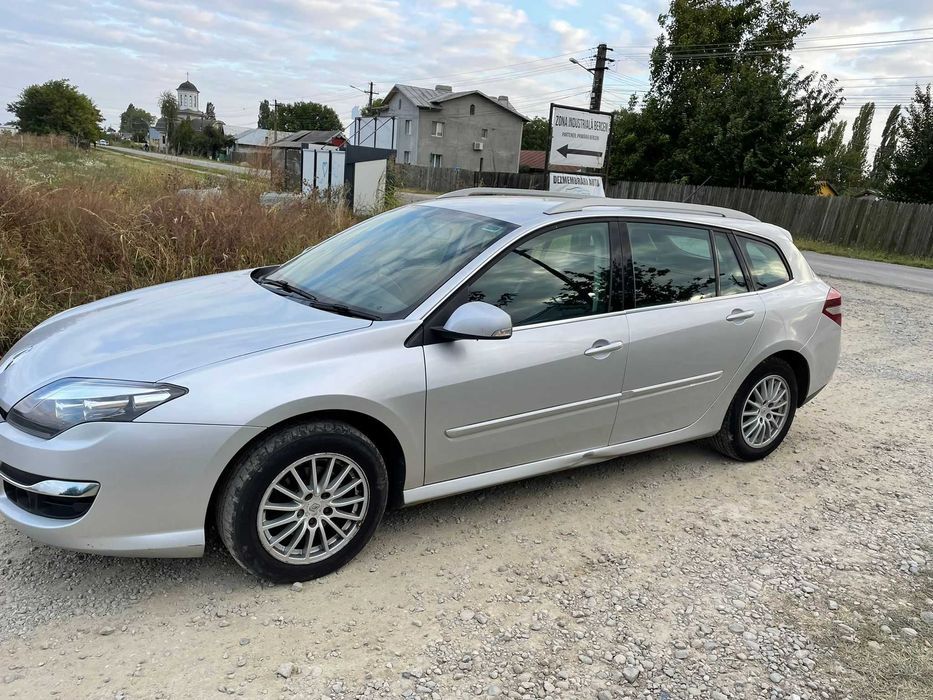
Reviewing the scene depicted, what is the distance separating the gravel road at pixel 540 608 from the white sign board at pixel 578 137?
326 inches

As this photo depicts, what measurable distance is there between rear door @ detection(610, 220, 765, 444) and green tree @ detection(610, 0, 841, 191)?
25.6 meters

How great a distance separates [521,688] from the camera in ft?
7.98

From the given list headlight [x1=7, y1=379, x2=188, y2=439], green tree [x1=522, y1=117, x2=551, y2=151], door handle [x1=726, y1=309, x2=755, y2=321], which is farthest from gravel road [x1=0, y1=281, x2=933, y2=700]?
green tree [x1=522, y1=117, x2=551, y2=151]

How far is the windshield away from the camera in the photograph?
3293mm

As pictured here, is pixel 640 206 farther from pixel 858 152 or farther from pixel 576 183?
pixel 858 152

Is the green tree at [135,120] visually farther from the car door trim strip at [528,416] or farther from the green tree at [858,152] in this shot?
the car door trim strip at [528,416]

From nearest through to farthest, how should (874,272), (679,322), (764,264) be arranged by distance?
(679,322) → (764,264) → (874,272)

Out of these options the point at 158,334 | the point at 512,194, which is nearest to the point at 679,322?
the point at 512,194

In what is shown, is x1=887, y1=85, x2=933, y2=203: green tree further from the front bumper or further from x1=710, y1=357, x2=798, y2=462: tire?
the front bumper

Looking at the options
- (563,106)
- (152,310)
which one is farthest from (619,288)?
(563,106)

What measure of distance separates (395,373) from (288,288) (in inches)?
42.5

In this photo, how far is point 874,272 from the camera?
669 inches

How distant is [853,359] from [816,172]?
23.2 m

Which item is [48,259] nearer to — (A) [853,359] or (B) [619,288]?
(B) [619,288]
